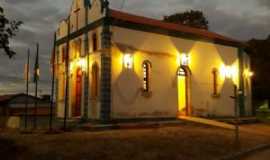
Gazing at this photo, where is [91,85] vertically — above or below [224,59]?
below

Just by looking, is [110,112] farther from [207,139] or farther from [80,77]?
[207,139]

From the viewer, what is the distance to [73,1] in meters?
24.5

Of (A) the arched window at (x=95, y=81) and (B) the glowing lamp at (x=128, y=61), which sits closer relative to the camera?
(B) the glowing lamp at (x=128, y=61)

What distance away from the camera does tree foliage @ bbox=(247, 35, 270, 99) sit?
1471 inches

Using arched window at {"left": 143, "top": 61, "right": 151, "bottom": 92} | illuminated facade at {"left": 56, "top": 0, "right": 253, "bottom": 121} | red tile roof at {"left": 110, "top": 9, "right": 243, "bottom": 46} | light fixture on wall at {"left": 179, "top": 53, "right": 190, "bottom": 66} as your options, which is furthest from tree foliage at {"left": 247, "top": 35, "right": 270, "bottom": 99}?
arched window at {"left": 143, "top": 61, "right": 151, "bottom": 92}

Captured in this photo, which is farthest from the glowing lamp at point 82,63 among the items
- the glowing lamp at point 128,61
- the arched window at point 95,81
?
the glowing lamp at point 128,61

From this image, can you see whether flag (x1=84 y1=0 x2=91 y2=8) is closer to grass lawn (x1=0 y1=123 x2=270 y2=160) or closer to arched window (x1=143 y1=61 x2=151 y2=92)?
arched window (x1=143 y1=61 x2=151 y2=92)

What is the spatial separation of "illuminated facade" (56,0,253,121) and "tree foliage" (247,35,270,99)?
483 inches

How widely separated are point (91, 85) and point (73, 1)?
718 centimetres

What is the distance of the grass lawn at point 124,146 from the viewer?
11727 mm

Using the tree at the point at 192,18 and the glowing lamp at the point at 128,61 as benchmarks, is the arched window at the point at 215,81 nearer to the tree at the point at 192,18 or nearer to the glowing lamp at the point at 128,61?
the glowing lamp at the point at 128,61

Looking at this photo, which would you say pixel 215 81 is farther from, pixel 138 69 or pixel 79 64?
pixel 79 64

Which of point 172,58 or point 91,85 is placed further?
point 172,58

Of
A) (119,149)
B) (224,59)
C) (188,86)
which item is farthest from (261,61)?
(119,149)
